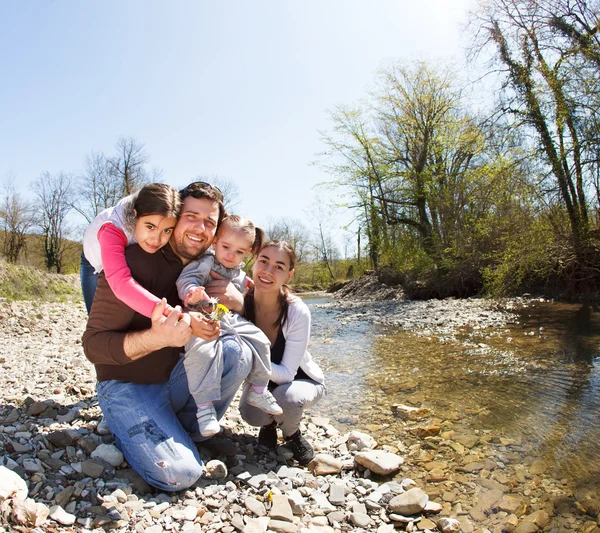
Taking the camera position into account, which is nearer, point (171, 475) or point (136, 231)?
point (171, 475)

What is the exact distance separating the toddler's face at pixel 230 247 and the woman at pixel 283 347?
16 cm

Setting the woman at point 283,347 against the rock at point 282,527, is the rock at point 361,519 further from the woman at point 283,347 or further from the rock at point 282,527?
the woman at point 283,347

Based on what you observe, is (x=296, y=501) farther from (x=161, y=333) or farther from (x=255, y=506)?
(x=161, y=333)

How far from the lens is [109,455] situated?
2502 millimetres

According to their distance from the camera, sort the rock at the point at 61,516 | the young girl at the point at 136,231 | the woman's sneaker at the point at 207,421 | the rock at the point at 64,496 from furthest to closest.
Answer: the woman's sneaker at the point at 207,421 → the young girl at the point at 136,231 → the rock at the point at 64,496 → the rock at the point at 61,516

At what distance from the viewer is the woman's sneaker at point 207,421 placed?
251cm

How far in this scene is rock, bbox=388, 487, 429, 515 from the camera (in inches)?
93.4

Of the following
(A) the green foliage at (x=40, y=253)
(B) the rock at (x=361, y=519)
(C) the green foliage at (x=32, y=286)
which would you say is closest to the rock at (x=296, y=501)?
(B) the rock at (x=361, y=519)

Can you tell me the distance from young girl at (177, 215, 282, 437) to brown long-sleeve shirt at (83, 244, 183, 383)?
145 millimetres

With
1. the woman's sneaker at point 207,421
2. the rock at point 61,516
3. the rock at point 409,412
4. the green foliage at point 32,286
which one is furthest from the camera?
the green foliage at point 32,286

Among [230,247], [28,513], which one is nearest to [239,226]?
[230,247]

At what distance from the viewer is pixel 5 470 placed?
1.99 metres

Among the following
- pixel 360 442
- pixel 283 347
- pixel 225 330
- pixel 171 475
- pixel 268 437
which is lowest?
pixel 360 442

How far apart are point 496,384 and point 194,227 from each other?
3925mm
